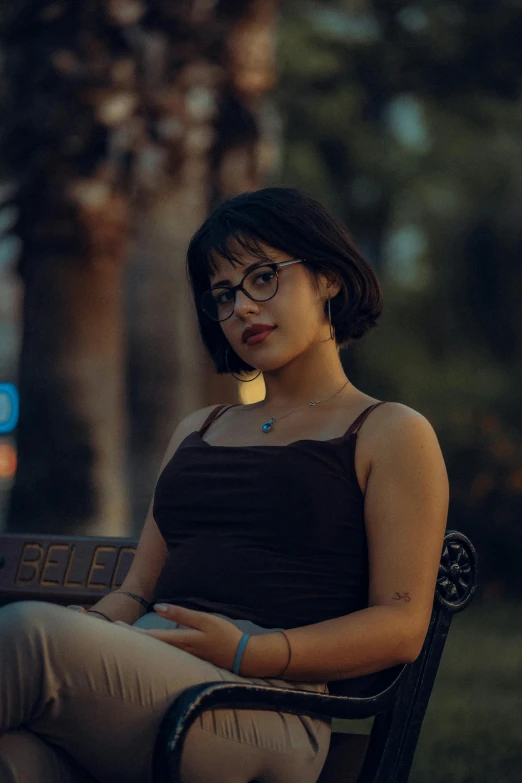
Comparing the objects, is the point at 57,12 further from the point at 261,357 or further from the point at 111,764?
the point at 111,764

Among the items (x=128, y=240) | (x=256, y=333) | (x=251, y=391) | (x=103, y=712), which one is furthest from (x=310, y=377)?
(x=128, y=240)

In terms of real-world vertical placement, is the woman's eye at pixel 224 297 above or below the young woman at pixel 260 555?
above

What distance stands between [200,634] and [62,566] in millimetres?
1339

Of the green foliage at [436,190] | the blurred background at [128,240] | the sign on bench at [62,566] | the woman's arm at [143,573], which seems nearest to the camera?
the woman's arm at [143,573]

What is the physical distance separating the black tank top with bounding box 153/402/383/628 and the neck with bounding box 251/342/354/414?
20 cm

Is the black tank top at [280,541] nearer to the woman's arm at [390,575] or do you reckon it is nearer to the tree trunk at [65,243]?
the woman's arm at [390,575]

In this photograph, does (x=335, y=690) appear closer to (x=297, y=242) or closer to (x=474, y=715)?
(x=297, y=242)

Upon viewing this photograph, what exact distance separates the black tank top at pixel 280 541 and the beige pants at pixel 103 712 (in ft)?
0.77

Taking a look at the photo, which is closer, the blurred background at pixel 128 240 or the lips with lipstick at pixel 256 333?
the lips with lipstick at pixel 256 333

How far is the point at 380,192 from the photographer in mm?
21469

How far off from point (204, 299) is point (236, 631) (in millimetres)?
917

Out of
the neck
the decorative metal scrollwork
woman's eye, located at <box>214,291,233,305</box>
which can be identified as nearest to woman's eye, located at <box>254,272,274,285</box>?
woman's eye, located at <box>214,291,233,305</box>

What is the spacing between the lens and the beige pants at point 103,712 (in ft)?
8.52

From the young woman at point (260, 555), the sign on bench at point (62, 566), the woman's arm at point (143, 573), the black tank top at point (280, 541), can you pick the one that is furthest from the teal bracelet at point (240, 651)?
the sign on bench at point (62, 566)
